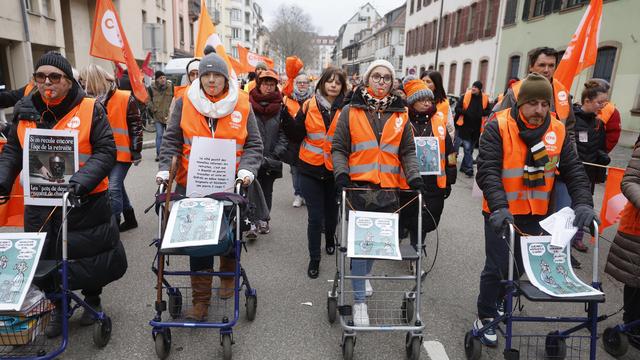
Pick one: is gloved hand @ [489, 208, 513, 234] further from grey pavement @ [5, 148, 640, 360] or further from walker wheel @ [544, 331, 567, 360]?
grey pavement @ [5, 148, 640, 360]

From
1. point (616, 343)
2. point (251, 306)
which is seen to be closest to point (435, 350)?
point (616, 343)

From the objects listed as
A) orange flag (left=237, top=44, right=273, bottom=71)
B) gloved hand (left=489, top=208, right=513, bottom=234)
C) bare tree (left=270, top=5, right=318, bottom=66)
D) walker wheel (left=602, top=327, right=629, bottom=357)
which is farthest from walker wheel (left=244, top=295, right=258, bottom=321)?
bare tree (left=270, top=5, right=318, bottom=66)

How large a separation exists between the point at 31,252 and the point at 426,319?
9.70 feet

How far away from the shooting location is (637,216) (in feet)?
9.85

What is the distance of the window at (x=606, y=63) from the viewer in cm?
1468

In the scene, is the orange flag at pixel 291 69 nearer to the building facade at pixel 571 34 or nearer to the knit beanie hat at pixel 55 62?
the knit beanie hat at pixel 55 62

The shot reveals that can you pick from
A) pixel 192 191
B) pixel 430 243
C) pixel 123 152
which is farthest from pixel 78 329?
pixel 430 243

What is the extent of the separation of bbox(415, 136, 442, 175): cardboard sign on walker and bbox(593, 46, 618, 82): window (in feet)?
46.6

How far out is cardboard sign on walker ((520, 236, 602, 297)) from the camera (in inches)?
104

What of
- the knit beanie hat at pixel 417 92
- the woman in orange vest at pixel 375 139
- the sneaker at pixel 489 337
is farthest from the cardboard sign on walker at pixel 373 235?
the knit beanie hat at pixel 417 92

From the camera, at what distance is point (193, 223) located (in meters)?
A: 2.80

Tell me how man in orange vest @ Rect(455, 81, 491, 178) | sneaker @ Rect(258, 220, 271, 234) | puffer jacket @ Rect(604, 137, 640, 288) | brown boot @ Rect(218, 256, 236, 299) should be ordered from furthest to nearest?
man in orange vest @ Rect(455, 81, 491, 178)
sneaker @ Rect(258, 220, 271, 234)
brown boot @ Rect(218, 256, 236, 299)
puffer jacket @ Rect(604, 137, 640, 288)

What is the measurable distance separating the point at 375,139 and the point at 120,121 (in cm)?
301

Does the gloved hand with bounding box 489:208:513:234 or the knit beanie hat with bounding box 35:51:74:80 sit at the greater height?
the knit beanie hat with bounding box 35:51:74:80
